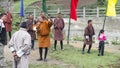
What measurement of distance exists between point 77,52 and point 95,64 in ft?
10.4

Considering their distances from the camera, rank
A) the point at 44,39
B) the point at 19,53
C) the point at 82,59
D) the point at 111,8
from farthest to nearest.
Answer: the point at 111,8, the point at 82,59, the point at 44,39, the point at 19,53

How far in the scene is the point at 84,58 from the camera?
1666 centimetres

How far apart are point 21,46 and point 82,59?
5.77m

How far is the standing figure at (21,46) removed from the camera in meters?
10.9

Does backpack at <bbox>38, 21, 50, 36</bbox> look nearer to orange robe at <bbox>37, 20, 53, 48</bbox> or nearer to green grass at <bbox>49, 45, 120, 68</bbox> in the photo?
orange robe at <bbox>37, 20, 53, 48</bbox>

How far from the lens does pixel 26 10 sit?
1266 inches

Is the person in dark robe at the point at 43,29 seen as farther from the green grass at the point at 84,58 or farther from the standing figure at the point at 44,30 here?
the green grass at the point at 84,58

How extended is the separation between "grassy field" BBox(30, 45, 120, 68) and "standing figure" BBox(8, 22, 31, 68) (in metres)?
3.41

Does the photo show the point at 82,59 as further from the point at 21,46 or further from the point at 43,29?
the point at 21,46

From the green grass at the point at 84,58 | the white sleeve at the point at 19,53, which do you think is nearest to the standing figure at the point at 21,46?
the white sleeve at the point at 19,53

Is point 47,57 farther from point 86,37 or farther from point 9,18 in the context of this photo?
point 9,18

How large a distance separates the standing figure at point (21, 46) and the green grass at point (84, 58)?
4.14m

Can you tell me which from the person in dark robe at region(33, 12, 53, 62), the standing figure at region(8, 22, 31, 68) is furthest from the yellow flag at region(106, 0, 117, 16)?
the standing figure at region(8, 22, 31, 68)

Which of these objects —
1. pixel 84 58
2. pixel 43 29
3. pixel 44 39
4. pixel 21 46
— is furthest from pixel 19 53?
pixel 84 58
